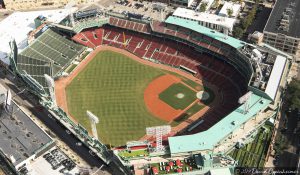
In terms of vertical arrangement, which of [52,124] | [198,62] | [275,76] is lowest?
[52,124]

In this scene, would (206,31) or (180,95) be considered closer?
(180,95)

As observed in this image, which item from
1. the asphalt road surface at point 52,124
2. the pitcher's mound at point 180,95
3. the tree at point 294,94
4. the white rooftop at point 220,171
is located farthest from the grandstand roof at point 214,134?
the pitcher's mound at point 180,95

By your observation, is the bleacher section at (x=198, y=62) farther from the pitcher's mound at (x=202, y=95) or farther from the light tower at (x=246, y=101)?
the light tower at (x=246, y=101)

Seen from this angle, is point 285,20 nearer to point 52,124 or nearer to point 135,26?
point 135,26

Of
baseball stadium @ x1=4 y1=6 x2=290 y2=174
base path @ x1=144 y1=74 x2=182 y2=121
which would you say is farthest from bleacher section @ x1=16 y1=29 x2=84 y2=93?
base path @ x1=144 y1=74 x2=182 y2=121

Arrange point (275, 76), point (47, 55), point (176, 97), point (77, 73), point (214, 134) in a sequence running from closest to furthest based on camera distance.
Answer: point (214, 134) < point (275, 76) < point (176, 97) < point (77, 73) < point (47, 55)

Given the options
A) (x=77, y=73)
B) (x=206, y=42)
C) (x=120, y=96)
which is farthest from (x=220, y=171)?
(x=77, y=73)

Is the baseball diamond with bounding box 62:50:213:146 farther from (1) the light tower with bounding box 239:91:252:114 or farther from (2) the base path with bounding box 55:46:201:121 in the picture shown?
(1) the light tower with bounding box 239:91:252:114

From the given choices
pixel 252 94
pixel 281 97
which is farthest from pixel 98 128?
pixel 281 97
